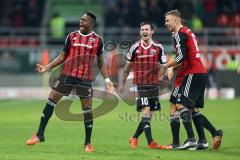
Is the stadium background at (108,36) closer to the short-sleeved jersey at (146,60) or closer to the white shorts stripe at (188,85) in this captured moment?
the short-sleeved jersey at (146,60)

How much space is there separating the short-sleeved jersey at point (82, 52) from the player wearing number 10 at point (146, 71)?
36.6 inches

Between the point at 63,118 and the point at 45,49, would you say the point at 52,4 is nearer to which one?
the point at 45,49

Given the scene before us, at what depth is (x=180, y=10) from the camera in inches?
1213

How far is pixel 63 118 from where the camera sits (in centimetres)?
1911

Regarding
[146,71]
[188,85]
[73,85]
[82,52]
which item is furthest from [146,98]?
[82,52]

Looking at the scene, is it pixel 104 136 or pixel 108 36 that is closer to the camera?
pixel 104 136

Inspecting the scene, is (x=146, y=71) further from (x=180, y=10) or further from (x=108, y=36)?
(x=180, y=10)

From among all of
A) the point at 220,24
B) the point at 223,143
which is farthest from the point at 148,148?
the point at 220,24

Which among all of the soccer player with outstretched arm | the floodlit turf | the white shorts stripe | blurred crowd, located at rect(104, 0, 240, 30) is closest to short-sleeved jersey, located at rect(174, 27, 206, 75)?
the white shorts stripe

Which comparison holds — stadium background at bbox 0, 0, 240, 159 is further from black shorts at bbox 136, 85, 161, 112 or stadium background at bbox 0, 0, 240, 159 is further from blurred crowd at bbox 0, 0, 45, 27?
black shorts at bbox 136, 85, 161, 112

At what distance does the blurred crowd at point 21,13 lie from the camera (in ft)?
108

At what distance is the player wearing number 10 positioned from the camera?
13312 millimetres

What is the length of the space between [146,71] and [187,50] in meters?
1.23

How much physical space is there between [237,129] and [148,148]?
417cm
